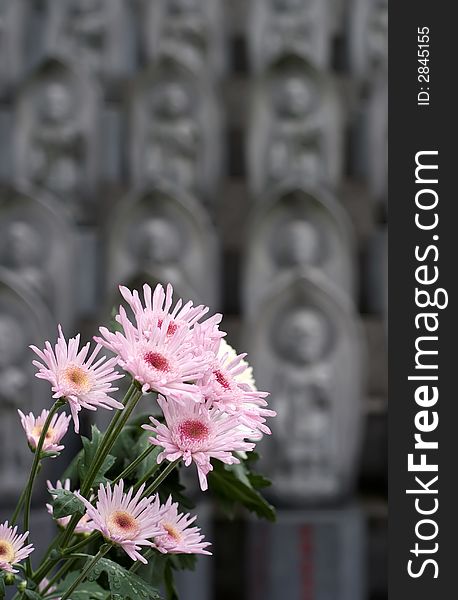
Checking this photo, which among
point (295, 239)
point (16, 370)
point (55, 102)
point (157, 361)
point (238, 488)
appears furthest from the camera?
point (55, 102)

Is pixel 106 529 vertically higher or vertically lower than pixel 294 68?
lower

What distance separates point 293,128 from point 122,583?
2550 mm

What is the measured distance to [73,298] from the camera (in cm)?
244

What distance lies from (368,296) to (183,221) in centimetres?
68

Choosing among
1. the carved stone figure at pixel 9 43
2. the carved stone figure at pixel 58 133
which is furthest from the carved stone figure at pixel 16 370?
the carved stone figure at pixel 9 43

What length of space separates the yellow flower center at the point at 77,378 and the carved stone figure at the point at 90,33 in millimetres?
2995

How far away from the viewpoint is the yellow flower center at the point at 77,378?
1.37 feet

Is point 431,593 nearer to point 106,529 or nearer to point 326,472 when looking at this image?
point 106,529

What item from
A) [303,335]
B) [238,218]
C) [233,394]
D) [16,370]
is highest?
[238,218]

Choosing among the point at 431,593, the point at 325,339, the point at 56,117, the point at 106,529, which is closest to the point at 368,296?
the point at 325,339

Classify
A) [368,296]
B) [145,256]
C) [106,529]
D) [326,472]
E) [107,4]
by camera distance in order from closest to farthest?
[106,529]
[326,472]
[145,256]
[368,296]
[107,4]

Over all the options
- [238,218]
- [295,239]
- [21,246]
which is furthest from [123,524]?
[238,218]

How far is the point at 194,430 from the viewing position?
16.0 inches

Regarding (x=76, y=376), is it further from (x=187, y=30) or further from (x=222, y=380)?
(x=187, y=30)
